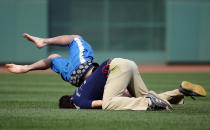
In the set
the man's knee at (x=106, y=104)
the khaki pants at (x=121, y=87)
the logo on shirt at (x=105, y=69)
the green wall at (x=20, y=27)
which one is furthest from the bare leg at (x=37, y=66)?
the green wall at (x=20, y=27)

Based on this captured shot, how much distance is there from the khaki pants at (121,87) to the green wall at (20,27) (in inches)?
670

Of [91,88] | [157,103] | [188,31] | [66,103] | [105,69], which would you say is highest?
[105,69]

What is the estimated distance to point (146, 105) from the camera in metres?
5.77

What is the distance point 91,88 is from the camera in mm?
5898

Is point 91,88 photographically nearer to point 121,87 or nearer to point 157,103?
point 121,87

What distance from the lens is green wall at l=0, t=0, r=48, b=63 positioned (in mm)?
22531

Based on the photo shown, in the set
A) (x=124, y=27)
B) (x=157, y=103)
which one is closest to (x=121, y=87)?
(x=157, y=103)

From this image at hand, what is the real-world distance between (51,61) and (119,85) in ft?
3.76

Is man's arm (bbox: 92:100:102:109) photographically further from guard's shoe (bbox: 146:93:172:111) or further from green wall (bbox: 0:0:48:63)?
green wall (bbox: 0:0:48:63)

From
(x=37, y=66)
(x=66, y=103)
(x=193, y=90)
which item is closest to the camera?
(x=193, y=90)

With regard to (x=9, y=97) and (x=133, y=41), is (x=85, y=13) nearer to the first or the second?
(x=133, y=41)

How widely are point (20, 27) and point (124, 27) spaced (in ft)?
17.2

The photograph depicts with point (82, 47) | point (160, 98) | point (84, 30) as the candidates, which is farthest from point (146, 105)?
point (84, 30)

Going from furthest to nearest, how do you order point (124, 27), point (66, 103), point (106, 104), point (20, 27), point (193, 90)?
1. point (124, 27)
2. point (20, 27)
3. point (66, 103)
4. point (106, 104)
5. point (193, 90)
